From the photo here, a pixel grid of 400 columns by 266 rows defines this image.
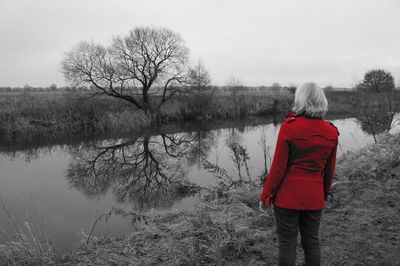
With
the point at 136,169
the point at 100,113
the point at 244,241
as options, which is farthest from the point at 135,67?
the point at 244,241

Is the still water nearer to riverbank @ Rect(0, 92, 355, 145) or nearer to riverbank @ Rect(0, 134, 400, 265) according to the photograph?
riverbank @ Rect(0, 134, 400, 265)

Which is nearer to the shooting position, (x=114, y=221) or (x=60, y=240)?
(x=60, y=240)

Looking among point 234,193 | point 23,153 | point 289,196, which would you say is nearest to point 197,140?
point 23,153

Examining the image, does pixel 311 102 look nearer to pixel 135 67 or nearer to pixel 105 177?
pixel 105 177

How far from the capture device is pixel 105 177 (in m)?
9.41

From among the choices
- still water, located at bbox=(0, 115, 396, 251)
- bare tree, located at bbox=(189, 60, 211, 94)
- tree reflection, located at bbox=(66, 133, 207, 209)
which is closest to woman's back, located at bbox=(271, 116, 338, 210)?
still water, located at bbox=(0, 115, 396, 251)

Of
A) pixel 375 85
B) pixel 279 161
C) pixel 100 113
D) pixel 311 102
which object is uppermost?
pixel 375 85

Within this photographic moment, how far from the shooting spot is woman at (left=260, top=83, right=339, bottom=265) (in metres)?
2.01

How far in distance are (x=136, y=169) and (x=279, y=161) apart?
863 cm

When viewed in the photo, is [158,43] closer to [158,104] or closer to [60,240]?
[158,104]

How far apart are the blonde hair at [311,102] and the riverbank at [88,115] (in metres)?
14.5

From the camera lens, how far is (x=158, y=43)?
22469 millimetres

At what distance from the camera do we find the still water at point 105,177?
5.95 metres

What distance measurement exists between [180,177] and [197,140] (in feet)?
23.5
